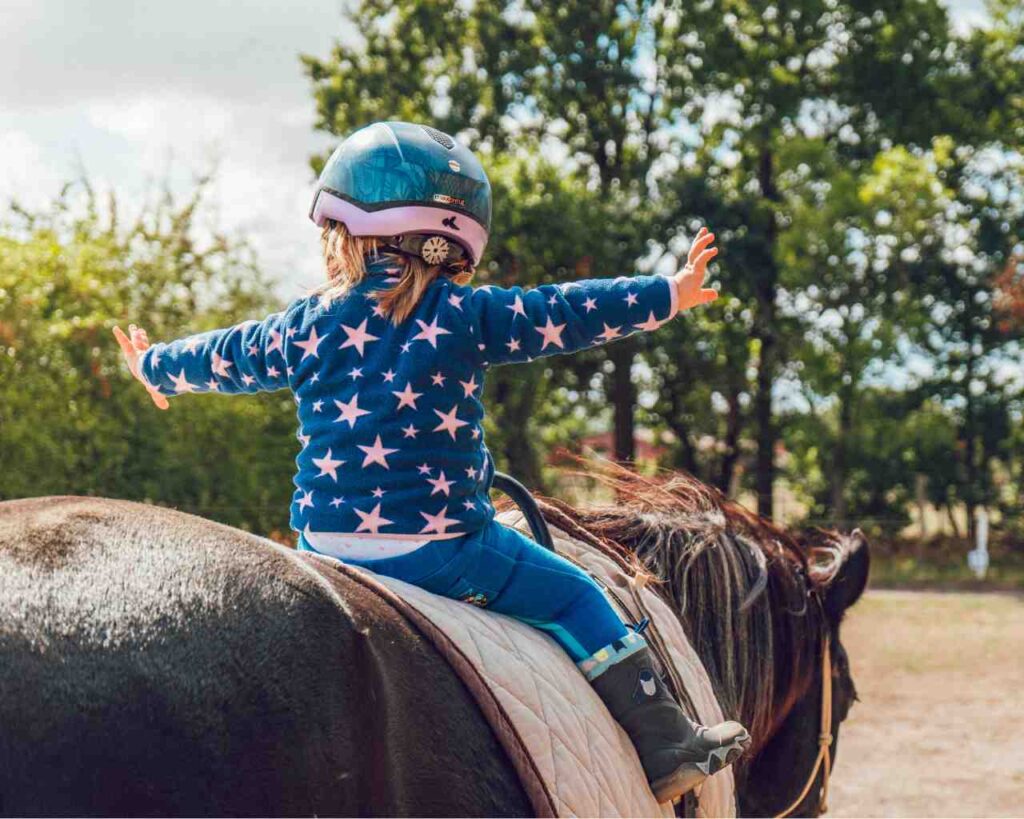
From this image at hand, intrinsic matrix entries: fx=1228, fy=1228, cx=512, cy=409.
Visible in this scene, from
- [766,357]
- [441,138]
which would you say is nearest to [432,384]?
[441,138]

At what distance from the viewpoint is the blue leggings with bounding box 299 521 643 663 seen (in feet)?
7.04

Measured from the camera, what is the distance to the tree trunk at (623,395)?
69.8 ft

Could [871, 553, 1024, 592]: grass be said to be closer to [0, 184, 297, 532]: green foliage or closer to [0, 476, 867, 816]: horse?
[0, 184, 297, 532]: green foliage

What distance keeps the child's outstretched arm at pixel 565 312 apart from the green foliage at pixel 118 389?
27.8ft

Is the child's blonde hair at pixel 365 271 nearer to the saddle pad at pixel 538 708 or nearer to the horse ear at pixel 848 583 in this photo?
the saddle pad at pixel 538 708

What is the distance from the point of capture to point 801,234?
65.2ft

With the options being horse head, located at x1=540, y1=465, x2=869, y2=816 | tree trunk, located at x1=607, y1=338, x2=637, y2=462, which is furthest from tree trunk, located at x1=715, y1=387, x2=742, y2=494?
horse head, located at x1=540, y1=465, x2=869, y2=816

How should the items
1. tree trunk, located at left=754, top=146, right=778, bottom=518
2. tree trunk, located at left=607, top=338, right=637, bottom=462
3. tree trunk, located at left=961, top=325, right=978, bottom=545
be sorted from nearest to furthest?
tree trunk, located at left=961, top=325, right=978, bottom=545 < tree trunk, located at left=607, top=338, right=637, bottom=462 < tree trunk, located at left=754, top=146, right=778, bottom=518

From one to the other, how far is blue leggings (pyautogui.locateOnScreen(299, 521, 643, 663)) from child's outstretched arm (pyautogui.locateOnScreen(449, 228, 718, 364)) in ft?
1.13

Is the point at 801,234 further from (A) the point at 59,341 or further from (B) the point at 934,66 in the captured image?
(A) the point at 59,341

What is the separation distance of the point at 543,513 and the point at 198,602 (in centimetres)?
144

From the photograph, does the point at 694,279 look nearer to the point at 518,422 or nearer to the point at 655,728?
the point at 655,728

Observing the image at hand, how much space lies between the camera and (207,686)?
61.2 inches

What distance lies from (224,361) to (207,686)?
3.45 feet
